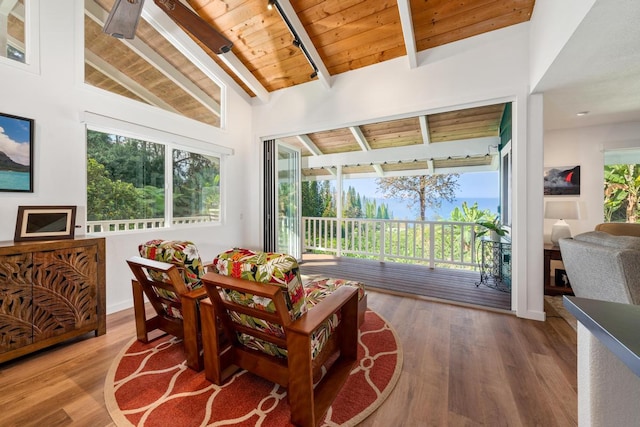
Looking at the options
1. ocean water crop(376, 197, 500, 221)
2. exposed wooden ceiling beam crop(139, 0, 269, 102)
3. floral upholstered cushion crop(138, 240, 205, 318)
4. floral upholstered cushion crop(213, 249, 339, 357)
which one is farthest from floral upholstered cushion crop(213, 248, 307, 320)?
ocean water crop(376, 197, 500, 221)

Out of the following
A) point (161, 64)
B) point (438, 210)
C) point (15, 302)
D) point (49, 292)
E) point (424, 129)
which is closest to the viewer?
point (15, 302)

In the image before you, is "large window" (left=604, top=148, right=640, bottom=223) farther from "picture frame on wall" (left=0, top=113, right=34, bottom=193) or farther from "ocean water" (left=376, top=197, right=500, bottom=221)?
"picture frame on wall" (left=0, top=113, right=34, bottom=193)

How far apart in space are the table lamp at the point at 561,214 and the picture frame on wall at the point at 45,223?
5328mm

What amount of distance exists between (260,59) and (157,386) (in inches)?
151

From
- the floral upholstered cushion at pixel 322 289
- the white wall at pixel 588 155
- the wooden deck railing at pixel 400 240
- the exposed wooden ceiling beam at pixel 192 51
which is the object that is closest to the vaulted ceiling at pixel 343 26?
the exposed wooden ceiling beam at pixel 192 51

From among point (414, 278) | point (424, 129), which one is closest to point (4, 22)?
point (424, 129)

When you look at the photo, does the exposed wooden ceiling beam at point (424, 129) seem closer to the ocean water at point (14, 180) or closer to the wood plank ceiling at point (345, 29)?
the wood plank ceiling at point (345, 29)

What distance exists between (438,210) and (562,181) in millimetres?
2297

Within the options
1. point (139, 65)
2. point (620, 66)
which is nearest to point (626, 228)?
point (620, 66)

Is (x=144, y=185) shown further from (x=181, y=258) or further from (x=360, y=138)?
(x=360, y=138)

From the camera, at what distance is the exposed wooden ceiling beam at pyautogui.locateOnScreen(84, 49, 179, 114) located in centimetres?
262

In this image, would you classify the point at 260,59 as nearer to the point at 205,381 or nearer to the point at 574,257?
the point at 205,381

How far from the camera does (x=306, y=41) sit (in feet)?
9.95

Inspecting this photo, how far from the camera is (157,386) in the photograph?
1.62 meters
